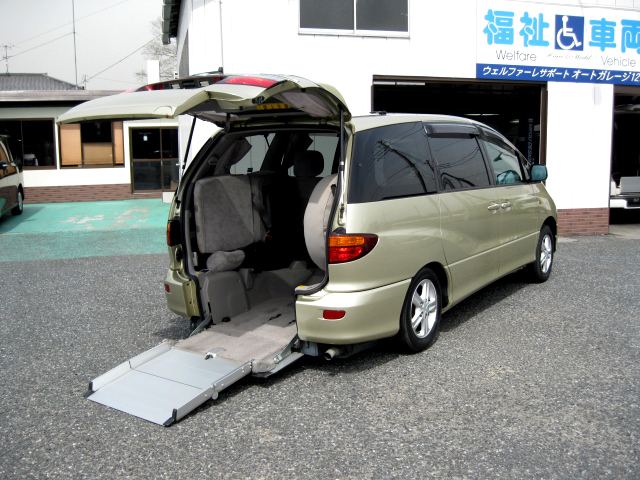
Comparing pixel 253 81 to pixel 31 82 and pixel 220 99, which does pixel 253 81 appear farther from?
pixel 31 82

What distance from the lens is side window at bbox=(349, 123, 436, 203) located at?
4.21m

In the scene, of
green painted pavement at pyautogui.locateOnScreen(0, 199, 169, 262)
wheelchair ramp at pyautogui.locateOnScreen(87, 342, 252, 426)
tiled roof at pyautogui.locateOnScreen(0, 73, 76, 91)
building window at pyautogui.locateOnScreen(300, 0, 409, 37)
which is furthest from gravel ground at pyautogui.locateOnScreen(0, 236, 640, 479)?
tiled roof at pyautogui.locateOnScreen(0, 73, 76, 91)

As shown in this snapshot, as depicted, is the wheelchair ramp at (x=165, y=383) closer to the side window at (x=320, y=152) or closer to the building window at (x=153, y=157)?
the side window at (x=320, y=152)

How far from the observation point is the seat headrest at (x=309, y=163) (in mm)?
5266

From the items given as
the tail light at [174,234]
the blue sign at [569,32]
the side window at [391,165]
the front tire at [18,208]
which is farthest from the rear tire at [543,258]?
the front tire at [18,208]

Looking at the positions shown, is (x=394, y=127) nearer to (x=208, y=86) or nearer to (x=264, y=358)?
(x=208, y=86)

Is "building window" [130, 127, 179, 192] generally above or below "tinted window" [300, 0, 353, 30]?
below

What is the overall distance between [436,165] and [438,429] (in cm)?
227

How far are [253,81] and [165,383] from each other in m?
2.05

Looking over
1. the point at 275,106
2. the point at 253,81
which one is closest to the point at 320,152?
the point at 275,106

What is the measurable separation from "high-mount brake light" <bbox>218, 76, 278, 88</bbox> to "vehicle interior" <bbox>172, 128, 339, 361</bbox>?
3.09 feet

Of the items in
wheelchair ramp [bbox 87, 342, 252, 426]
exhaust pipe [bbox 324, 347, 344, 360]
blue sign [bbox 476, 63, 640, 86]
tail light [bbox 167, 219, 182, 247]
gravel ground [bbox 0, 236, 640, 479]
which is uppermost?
blue sign [bbox 476, 63, 640, 86]

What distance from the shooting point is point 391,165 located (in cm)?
447

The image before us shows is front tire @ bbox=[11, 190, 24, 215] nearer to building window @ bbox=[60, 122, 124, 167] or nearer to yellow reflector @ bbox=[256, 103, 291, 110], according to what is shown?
building window @ bbox=[60, 122, 124, 167]
